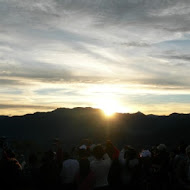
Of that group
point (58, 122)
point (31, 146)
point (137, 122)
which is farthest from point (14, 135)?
point (31, 146)

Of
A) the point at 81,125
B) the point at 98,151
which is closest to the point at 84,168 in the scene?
the point at 98,151

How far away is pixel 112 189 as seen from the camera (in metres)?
7.85

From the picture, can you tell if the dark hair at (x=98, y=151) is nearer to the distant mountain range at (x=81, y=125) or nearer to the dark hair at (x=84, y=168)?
the dark hair at (x=84, y=168)

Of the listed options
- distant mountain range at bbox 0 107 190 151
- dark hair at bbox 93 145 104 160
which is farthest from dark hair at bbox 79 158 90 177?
distant mountain range at bbox 0 107 190 151

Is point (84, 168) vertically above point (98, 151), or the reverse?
point (98, 151)

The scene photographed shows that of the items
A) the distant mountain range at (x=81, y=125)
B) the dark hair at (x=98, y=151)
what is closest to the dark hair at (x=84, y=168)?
the dark hair at (x=98, y=151)

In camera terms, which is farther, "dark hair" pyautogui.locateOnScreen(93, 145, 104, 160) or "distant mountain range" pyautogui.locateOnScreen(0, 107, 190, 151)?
"distant mountain range" pyautogui.locateOnScreen(0, 107, 190, 151)

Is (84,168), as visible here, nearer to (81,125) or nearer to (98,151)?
(98,151)

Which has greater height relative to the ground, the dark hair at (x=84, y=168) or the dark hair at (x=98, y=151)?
the dark hair at (x=98, y=151)

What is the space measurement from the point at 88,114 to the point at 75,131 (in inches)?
1173

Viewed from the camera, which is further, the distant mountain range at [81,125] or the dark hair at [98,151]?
the distant mountain range at [81,125]

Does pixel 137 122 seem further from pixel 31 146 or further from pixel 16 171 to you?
pixel 16 171

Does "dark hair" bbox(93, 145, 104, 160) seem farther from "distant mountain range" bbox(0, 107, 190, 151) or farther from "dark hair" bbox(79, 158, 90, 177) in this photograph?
"distant mountain range" bbox(0, 107, 190, 151)

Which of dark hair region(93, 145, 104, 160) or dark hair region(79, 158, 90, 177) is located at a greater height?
dark hair region(93, 145, 104, 160)
